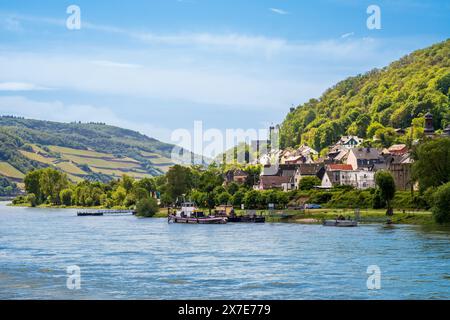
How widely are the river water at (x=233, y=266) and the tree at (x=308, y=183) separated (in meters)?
68.5

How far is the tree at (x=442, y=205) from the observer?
82.5 m

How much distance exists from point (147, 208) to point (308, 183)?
1299 inches

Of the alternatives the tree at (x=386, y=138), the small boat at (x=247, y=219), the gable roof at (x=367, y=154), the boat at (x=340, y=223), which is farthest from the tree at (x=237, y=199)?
the tree at (x=386, y=138)

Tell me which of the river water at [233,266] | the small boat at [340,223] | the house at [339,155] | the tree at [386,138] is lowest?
the river water at [233,266]

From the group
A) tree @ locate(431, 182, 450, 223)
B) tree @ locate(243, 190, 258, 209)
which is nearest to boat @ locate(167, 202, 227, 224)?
tree @ locate(243, 190, 258, 209)

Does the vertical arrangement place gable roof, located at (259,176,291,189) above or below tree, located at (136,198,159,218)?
above

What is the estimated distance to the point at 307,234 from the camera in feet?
269

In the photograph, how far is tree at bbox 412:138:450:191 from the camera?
315ft

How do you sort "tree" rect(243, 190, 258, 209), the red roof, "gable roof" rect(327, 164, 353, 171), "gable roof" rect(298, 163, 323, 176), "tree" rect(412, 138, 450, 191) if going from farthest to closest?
"gable roof" rect(298, 163, 323, 176)
the red roof
"gable roof" rect(327, 164, 353, 171)
"tree" rect(243, 190, 258, 209)
"tree" rect(412, 138, 450, 191)

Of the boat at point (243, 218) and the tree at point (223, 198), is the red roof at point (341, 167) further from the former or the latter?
the boat at point (243, 218)

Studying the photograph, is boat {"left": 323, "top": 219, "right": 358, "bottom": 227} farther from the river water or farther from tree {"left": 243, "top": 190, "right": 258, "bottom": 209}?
tree {"left": 243, "top": 190, "right": 258, "bottom": 209}

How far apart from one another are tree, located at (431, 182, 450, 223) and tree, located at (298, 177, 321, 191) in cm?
6481
